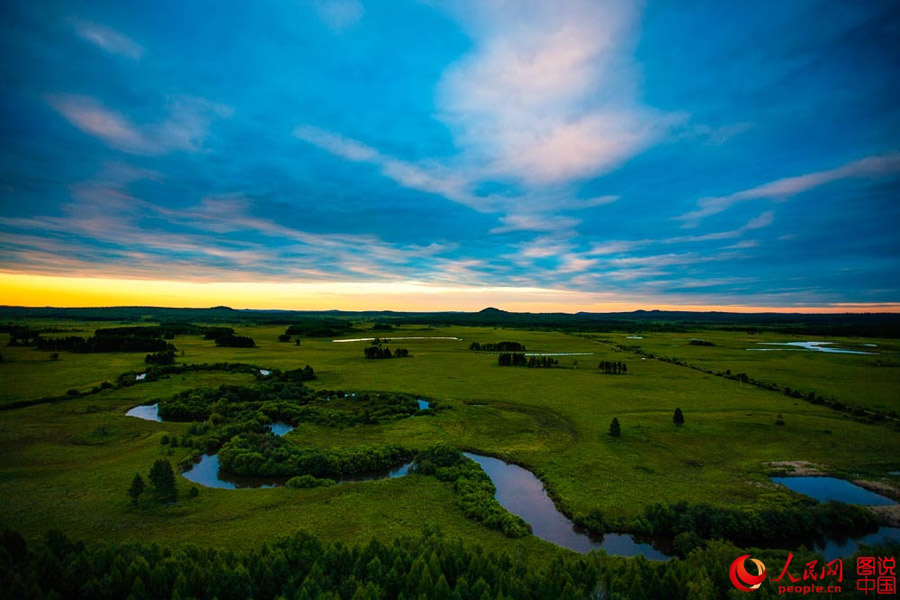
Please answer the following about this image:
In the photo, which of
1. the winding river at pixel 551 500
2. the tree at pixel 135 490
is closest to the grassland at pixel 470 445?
the tree at pixel 135 490

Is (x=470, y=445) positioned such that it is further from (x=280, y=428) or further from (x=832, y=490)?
(x=832, y=490)

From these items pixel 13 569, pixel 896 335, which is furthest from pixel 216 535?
pixel 896 335

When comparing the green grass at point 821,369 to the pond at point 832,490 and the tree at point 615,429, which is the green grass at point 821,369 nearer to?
the pond at point 832,490

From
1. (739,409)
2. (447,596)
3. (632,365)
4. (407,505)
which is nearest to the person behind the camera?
A: (447,596)

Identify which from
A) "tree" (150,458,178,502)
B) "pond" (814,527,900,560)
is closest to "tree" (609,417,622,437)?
"pond" (814,527,900,560)

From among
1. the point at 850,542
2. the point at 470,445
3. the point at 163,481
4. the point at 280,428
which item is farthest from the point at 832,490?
the point at 280,428

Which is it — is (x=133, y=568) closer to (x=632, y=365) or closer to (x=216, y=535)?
(x=216, y=535)

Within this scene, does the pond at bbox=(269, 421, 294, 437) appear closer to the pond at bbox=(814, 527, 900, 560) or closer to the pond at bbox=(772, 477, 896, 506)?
the pond at bbox=(814, 527, 900, 560)
